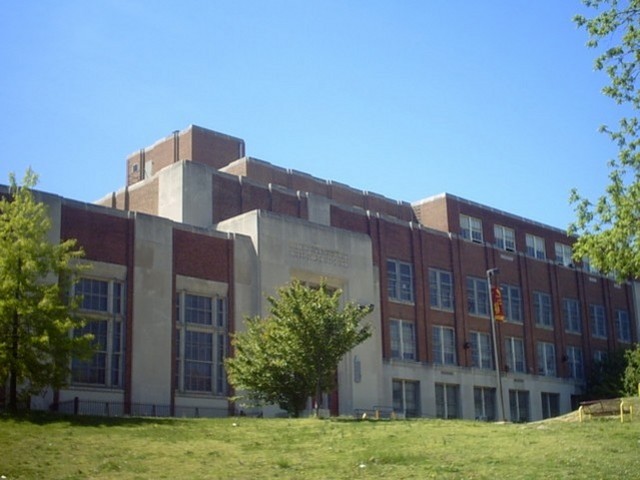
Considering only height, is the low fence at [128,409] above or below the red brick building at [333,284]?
below

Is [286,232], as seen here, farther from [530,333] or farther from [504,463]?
[504,463]

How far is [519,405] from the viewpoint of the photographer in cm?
6700

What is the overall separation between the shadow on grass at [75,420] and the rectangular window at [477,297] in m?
34.3

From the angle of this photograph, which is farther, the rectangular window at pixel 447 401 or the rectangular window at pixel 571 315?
the rectangular window at pixel 571 315

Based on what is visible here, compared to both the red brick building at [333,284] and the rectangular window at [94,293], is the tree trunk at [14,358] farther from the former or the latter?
the rectangular window at [94,293]

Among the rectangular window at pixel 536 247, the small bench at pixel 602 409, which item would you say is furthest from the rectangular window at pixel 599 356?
the small bench at pixel 602 409

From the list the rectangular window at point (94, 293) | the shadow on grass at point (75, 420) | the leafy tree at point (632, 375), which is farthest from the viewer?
the leafy tree at point (632, 375)

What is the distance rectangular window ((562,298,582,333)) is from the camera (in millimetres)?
73312

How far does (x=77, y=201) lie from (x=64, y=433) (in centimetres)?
1774

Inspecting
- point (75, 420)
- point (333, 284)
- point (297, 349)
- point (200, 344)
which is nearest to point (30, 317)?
point (75, 420)

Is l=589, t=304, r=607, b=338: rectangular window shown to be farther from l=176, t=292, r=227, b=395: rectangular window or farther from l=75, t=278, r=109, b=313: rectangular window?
l=75, t=278, r=109, b=313: rectangular window

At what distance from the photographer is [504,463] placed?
2469cm

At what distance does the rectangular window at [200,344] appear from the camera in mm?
46969

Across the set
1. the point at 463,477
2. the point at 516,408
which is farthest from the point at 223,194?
the point at 463,477
